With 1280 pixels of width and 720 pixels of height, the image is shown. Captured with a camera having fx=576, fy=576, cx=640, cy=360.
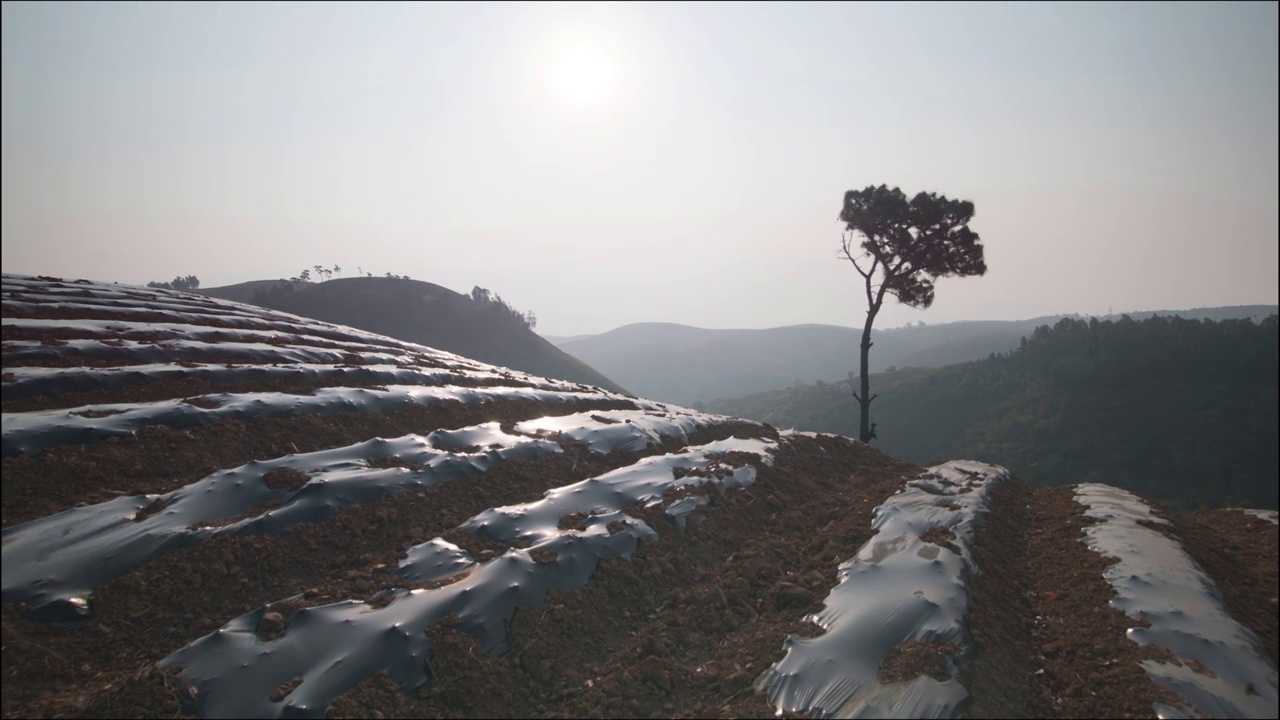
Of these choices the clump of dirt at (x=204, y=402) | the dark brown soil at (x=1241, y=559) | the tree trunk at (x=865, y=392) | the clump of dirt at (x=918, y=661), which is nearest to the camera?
the clump of dirt at (x=918, y=661)

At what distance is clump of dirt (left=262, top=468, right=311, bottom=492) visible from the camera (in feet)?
24.9

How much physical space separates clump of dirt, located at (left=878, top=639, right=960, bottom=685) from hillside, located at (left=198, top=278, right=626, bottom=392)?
54.3 meters

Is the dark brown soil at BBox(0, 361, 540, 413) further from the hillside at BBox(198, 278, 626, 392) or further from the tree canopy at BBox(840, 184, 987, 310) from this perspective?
the hillside at BBox(198, 278, 626, 392)

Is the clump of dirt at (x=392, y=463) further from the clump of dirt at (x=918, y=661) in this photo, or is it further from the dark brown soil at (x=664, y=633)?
the clump of dirt at (x=918, y=661)

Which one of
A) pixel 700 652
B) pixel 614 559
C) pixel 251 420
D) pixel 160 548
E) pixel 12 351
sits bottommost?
pixel 700 652

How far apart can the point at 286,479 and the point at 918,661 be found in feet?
25.4

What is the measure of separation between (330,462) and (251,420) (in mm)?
2032

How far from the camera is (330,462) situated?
8500 millimetres

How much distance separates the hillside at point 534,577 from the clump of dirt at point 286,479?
0.06 metres

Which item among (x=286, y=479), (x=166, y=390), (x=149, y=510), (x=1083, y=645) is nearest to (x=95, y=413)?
(x=166, y=390)

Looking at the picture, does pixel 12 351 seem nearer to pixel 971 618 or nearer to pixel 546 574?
pixel 546 574

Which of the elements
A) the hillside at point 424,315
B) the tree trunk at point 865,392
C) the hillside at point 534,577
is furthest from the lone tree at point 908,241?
the hillside at point 424,315

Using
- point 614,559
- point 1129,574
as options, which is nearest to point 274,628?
point 614,559

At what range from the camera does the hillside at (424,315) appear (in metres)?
62.0
